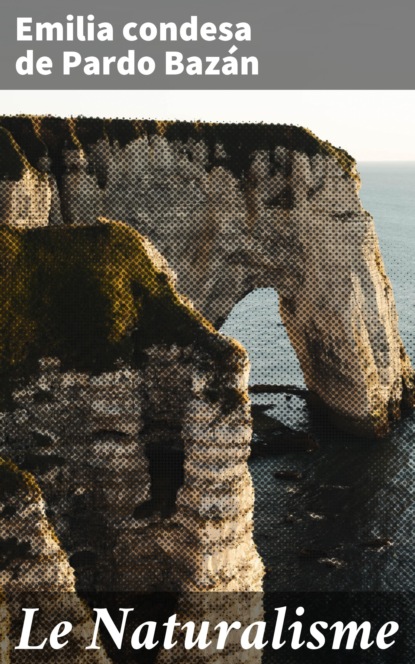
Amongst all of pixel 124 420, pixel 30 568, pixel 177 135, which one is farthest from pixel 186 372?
pixel 177 135

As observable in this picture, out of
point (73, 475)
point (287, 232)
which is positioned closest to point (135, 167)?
point (287, 232)

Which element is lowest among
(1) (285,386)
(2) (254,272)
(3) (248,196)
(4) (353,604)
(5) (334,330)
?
(4) (353,604)

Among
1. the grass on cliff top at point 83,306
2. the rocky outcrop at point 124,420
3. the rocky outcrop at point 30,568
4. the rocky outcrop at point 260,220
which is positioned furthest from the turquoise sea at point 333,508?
the rocky outcrop at point 30,568

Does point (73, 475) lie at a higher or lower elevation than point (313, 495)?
higher

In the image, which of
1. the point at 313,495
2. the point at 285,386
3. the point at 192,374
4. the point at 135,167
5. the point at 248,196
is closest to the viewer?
the point at 192,374

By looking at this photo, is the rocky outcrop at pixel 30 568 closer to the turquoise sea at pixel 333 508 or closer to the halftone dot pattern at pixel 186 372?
the halftone dot pattern at pixel 186 372

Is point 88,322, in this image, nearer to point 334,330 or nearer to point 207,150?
point 207,150

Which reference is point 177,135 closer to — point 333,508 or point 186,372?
point 333,508

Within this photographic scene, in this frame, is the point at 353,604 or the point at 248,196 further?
the point at 248,196
